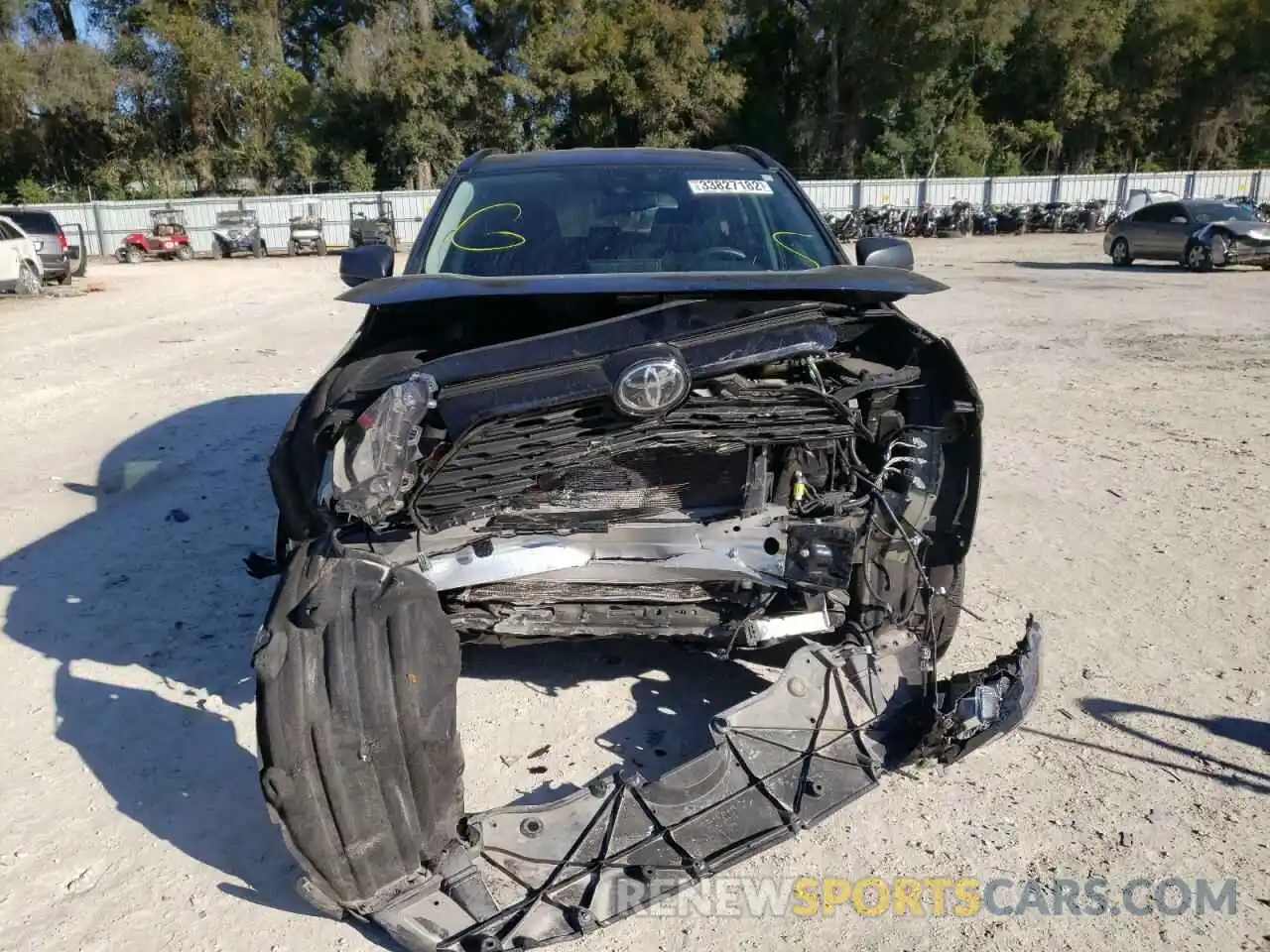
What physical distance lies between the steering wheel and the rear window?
64.7 feet

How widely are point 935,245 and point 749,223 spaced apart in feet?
90.1

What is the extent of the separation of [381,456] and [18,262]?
17.8 metres

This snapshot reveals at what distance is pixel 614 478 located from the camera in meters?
2.90

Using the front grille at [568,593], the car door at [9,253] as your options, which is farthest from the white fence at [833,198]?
the front grille at [568,593]

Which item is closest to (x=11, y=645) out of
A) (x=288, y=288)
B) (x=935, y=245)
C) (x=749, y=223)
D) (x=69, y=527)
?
(x=69, y=527)

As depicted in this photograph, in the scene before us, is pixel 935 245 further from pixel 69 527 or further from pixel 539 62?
pixel 69 527

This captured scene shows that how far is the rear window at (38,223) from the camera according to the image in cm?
1922

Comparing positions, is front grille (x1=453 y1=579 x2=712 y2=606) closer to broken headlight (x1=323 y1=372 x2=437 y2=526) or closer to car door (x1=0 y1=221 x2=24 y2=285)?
broken headlight (x1=323 y1=372 x2=437 y2=526)

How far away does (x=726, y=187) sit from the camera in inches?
164

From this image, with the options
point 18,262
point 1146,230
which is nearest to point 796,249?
point 18,262

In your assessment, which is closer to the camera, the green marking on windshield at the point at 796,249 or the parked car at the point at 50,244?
the green marking on windshield at the point at 796,249

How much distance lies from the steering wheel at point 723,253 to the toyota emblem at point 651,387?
4.74 ft

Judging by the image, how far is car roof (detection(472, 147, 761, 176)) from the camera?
4.35 metres

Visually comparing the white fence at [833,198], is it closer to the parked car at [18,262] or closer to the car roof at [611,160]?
the parked car at [18,262]
